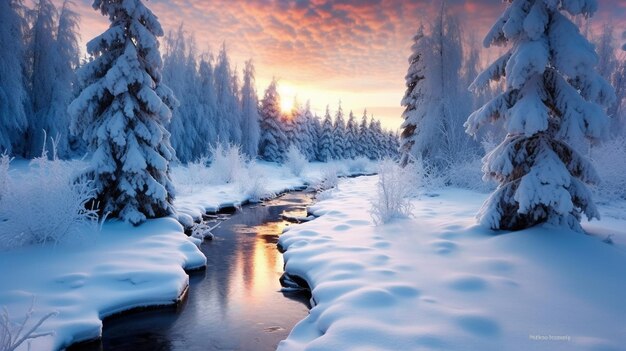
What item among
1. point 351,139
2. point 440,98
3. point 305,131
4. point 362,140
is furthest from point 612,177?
point 362,140

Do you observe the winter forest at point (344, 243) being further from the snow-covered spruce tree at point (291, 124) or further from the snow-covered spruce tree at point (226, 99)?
the snow-covered spruce tree at point (291, 124)

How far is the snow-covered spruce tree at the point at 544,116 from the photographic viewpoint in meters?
6.00

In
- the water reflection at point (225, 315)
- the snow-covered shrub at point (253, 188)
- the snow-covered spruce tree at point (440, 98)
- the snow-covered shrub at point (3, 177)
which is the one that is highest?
the snow-covered spruce tree at point (440, 98)

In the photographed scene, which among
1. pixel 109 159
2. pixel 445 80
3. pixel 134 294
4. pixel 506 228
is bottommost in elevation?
pixel 134 294

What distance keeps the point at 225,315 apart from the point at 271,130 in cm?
3896

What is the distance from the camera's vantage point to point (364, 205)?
1316cm

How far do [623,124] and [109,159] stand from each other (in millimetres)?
24102

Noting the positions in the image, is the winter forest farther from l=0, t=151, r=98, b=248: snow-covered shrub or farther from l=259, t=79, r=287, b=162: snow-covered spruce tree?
l=259, t=79, r=287, b=162: snow-covered spruce tree

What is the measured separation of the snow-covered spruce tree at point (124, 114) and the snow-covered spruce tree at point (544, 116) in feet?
27.2

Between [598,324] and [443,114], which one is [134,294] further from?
[443,114]

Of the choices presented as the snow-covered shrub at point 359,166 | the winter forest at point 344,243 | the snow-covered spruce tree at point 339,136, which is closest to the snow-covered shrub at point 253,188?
the winter forest at point 344,243

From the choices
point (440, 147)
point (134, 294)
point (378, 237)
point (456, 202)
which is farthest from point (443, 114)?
point (134, 294)

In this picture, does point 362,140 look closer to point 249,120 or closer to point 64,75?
point 249,120

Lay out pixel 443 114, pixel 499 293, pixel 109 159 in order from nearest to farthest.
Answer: pixel 499 293 < pixel 109 159 < pixel 443 114
